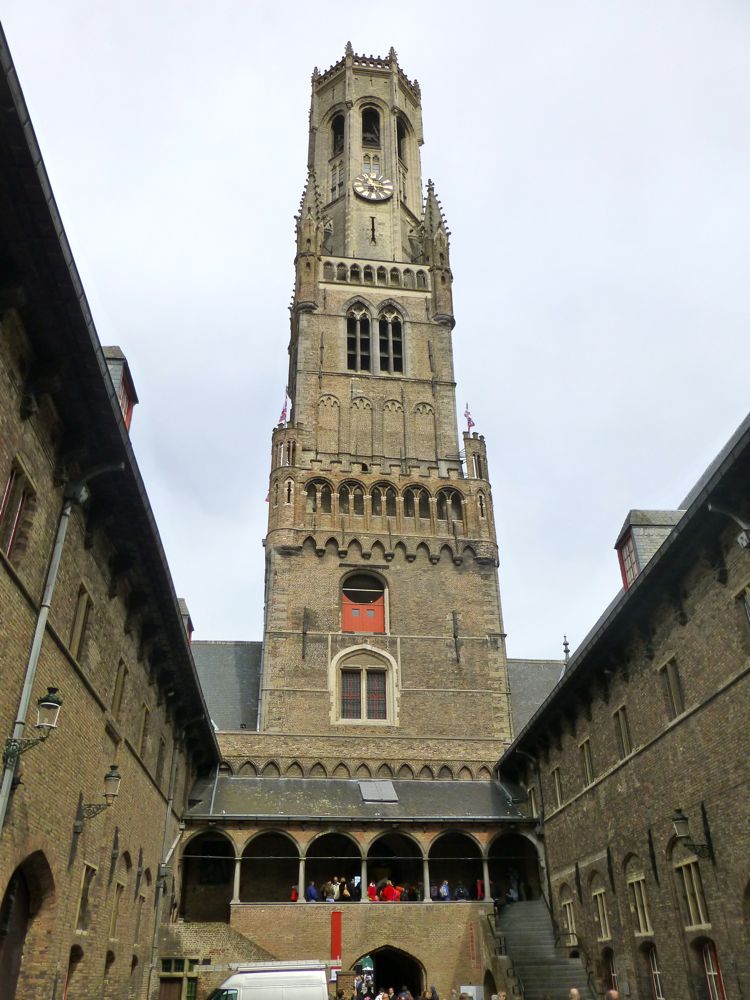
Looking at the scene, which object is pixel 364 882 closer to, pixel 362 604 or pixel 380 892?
pixel 380 892

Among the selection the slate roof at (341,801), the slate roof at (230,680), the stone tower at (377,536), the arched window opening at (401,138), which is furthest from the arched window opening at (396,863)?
the arched window opening at (401,138)

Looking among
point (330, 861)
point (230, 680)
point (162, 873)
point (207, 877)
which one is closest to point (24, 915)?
point (162, 873)

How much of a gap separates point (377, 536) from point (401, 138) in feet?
105

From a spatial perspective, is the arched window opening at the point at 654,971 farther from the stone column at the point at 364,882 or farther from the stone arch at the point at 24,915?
the stone arch at the point at 24,915

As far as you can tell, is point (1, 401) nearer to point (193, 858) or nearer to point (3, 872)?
point (3, 872)

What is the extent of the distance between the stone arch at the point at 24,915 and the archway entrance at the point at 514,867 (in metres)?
19.1

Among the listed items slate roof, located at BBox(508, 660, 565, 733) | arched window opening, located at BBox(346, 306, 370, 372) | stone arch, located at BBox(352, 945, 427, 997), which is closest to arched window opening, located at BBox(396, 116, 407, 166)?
arched window opening, located at BBox(346, 306, 370, 372)

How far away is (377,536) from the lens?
1457 inches

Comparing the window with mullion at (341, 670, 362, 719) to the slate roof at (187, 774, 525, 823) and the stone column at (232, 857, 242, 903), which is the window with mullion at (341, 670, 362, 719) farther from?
the stone column at (232, 857, 242, 903)

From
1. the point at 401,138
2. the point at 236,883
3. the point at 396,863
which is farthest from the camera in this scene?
the point at 401,138

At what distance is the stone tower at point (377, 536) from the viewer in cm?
3303

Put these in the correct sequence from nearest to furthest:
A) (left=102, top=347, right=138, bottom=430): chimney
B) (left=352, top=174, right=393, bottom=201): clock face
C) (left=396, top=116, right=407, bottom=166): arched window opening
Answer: (left=102, top=347, right=138, bottom=430): chimney, (left=352, top=174, right=393, bottom=201): clock face, (left=396, top=116, right=407, bottom=166): arched window opening

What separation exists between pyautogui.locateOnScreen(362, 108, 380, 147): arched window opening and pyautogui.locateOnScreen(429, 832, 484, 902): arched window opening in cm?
4305

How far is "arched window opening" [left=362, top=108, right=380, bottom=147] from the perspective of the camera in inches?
2147
